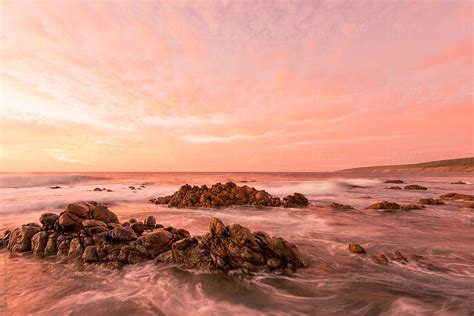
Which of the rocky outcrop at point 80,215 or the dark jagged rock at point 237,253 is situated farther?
the rocky outcrop at point 80,215

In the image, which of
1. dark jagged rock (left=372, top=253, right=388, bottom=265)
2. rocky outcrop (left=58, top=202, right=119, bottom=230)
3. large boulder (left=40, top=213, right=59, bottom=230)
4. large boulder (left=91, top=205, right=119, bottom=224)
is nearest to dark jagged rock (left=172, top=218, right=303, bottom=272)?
dark jagged rock (left=372, top=253, right=388, bottom=265)

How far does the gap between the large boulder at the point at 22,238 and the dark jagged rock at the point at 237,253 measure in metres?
8.18

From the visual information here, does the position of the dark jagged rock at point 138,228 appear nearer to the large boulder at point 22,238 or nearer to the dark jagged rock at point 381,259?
the large boulder at point 22,238

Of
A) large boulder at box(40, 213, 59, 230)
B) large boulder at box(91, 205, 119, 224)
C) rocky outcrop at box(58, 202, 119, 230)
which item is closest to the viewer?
rocky outcrop at box(58, 202, 119, 230)

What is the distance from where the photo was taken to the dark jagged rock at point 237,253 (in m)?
9.92

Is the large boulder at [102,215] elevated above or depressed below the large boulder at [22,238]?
above

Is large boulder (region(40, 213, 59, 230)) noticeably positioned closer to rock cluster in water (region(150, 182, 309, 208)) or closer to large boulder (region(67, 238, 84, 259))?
large boulder (region(67, 238, 84, 259))

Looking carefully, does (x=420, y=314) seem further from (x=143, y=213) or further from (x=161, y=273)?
(x=143, y=213)

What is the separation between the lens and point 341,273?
954cm

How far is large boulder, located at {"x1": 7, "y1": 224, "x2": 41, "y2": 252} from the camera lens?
12.3 meters

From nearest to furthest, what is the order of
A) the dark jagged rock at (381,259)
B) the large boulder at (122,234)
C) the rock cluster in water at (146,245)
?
the rock cluster in water at (146,245) → the dark jagged rock at (381,259) → the large boulder at (122,234)

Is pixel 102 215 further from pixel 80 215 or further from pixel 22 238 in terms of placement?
pixel 22 238

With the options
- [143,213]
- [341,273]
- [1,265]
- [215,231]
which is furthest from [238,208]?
[1,265]

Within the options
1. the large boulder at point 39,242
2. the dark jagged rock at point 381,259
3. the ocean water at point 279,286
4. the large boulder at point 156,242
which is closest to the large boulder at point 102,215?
the large boulder at point 39,242
